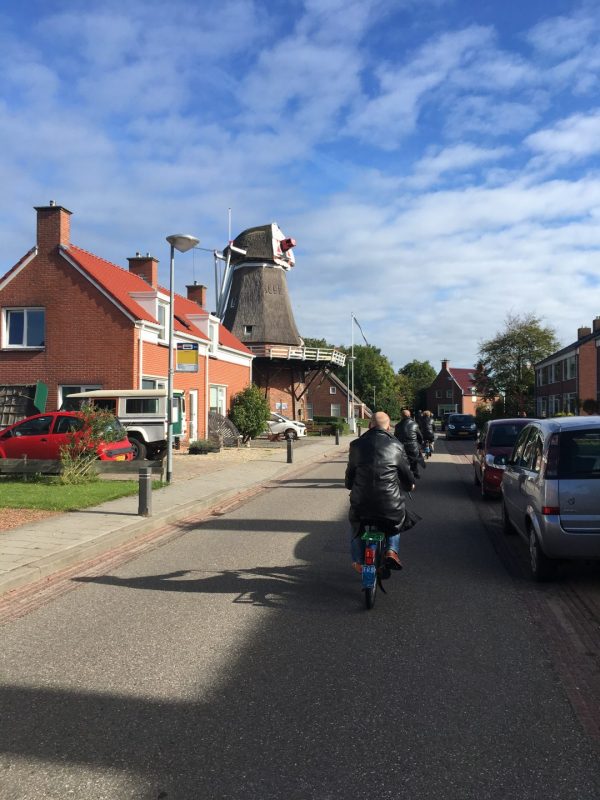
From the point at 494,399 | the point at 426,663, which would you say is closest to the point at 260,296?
the point at 494,399

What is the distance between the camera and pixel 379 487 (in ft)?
19.2

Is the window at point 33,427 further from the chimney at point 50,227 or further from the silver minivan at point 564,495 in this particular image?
the silver minivan at point 564,495

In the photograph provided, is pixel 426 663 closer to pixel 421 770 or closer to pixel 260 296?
pixel 421 770

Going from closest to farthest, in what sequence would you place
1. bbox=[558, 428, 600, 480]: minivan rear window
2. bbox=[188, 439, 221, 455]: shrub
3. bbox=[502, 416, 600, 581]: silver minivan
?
bbox=[502, 416, 600, 581]: silver minivan
bbox=[558, 428, 600, 480]: minivan rear window
bbox=[188, 439, 221, 455]: shrub

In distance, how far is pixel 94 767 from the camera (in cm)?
317

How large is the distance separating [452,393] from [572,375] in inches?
2162

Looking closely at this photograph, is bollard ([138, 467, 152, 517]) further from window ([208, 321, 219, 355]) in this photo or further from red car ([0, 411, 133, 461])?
window ([208, 321, 219, 355])

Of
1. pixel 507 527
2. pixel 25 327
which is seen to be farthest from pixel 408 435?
pixel 25 327

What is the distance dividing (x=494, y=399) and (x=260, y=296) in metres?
34.7

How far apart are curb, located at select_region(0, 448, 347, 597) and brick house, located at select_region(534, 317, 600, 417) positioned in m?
32.0

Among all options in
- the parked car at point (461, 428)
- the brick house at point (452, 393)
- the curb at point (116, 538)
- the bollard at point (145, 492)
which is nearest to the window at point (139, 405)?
the curb at point (116, 538)

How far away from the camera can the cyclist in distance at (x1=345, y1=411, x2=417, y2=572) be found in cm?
585

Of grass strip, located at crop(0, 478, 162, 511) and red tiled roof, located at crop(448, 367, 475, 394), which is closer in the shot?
grass strip, located at crop(0, 478, 162, 511)

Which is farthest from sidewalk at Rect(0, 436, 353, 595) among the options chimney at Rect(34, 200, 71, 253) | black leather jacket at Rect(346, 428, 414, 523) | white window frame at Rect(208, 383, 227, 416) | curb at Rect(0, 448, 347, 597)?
white window frame at Rect(208, 383, 227, 416)
